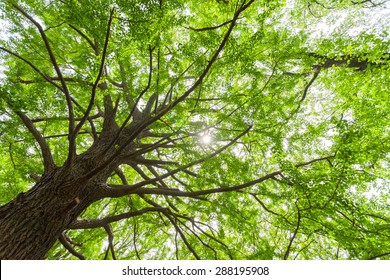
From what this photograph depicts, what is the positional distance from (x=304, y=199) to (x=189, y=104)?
5.61ft

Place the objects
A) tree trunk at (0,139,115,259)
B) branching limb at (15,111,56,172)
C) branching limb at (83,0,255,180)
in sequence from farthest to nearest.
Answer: branching limb at (15,111,56,172), tree trunk at (0,139,115,259), branching limb at (83,0,255,180)

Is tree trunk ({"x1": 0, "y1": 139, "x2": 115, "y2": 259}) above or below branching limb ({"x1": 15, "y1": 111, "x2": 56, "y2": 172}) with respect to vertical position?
below

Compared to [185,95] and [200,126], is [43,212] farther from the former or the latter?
[200,126]

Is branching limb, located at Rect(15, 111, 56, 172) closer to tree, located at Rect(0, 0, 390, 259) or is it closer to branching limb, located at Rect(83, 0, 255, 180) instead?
tree, located at Rect(0, 0, 390, 259)

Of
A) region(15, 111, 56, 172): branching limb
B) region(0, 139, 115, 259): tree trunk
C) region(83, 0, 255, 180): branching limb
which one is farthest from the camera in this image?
region(15, 111, 56, 172): branching limb

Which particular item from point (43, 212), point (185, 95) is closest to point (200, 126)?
point (185, 95)

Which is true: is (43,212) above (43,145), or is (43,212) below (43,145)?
below

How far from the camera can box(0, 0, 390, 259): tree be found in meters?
1.96

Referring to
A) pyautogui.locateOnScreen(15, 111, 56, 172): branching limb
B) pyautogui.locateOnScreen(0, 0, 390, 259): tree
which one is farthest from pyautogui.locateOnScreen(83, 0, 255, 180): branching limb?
pyautogui.locateOnScreen(15, 111, 56, 172): branching limb

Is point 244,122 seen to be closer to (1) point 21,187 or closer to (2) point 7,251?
(2) point 7,251

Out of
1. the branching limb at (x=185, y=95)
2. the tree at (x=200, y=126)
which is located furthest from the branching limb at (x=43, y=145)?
the branching limb at (x=185, y=95)

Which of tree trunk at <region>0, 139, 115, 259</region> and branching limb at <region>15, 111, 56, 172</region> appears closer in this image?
tree trunk at <region>0, 139, 115, 259</region>

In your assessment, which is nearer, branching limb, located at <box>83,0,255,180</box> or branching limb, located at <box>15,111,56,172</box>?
branching limb, located at <box>83,0,255,180</box>

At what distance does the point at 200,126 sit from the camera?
12.0 ft
